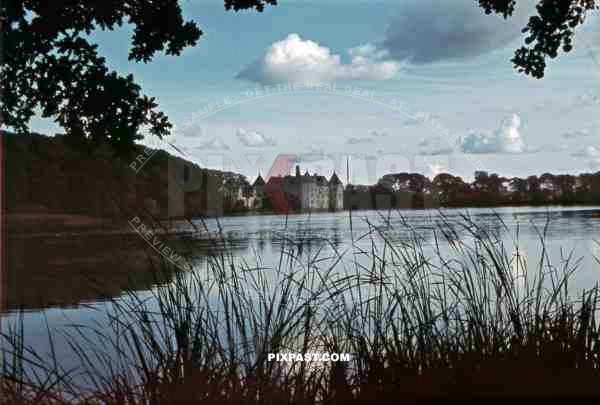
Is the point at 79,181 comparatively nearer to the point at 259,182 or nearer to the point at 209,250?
the point at 259,182

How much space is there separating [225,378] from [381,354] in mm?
556

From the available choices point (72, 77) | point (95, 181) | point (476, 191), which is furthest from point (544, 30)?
point (95, 181)

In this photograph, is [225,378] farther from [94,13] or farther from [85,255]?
[85,255]

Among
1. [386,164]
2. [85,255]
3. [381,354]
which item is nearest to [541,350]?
[381,354]

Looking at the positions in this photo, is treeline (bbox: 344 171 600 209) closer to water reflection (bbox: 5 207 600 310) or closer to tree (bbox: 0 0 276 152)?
water reflection (bbox: 5 207 600 310)

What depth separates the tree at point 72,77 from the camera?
2668 mm

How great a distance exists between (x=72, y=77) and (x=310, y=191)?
4.02 feet

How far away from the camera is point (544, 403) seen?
231 centimetres

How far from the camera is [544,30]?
279 cm

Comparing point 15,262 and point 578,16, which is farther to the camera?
point 15,262

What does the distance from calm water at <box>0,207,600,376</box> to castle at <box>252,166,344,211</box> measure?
0.09m

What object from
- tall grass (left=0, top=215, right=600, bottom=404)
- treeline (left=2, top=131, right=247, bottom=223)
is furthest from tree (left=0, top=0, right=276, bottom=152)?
tall grass (left=0, top=215, right=600, bottom=404)

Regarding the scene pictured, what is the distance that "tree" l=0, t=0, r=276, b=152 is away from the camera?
267 cm

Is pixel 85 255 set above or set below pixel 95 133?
below
